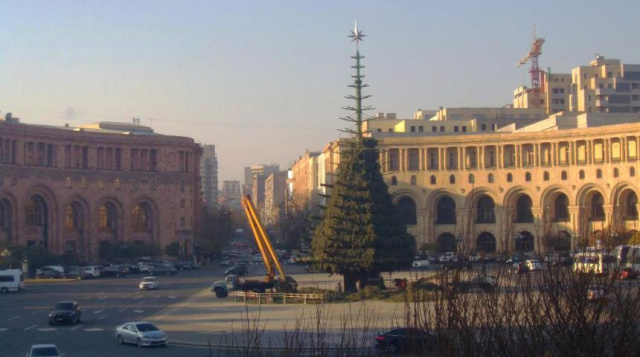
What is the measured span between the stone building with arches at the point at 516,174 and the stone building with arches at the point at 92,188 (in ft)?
65.4

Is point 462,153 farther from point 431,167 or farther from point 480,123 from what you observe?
point 480,123

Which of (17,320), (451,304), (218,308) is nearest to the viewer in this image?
(451,304)

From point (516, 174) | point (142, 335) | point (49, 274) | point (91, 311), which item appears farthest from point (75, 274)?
point (142, 335)

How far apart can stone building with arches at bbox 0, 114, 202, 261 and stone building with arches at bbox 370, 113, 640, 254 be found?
65.4 feet

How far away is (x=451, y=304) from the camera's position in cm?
950

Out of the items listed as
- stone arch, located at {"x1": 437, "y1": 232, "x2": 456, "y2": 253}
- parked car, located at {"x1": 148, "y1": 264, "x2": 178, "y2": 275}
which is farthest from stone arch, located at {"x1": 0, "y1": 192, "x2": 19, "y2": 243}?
stone arch, located at {"x1": 437, "y1": 232, "x2": 456, "y2": 253}

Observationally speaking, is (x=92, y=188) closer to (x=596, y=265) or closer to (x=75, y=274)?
(x=75, y=274)

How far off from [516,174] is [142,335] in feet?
174

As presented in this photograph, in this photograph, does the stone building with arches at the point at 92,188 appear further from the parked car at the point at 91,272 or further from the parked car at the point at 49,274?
the parked car at the point at 91,272

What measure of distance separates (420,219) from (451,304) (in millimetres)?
66532

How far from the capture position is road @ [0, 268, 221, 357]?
25547 mm

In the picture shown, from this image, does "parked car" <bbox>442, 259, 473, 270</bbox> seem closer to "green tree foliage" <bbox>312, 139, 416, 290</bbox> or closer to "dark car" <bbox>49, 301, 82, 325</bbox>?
"dark car" <bbox>49, 301, 82, 325</bbox>

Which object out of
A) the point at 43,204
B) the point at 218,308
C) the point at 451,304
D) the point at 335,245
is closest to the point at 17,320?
the point at 218,308

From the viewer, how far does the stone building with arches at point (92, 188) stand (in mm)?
73062
